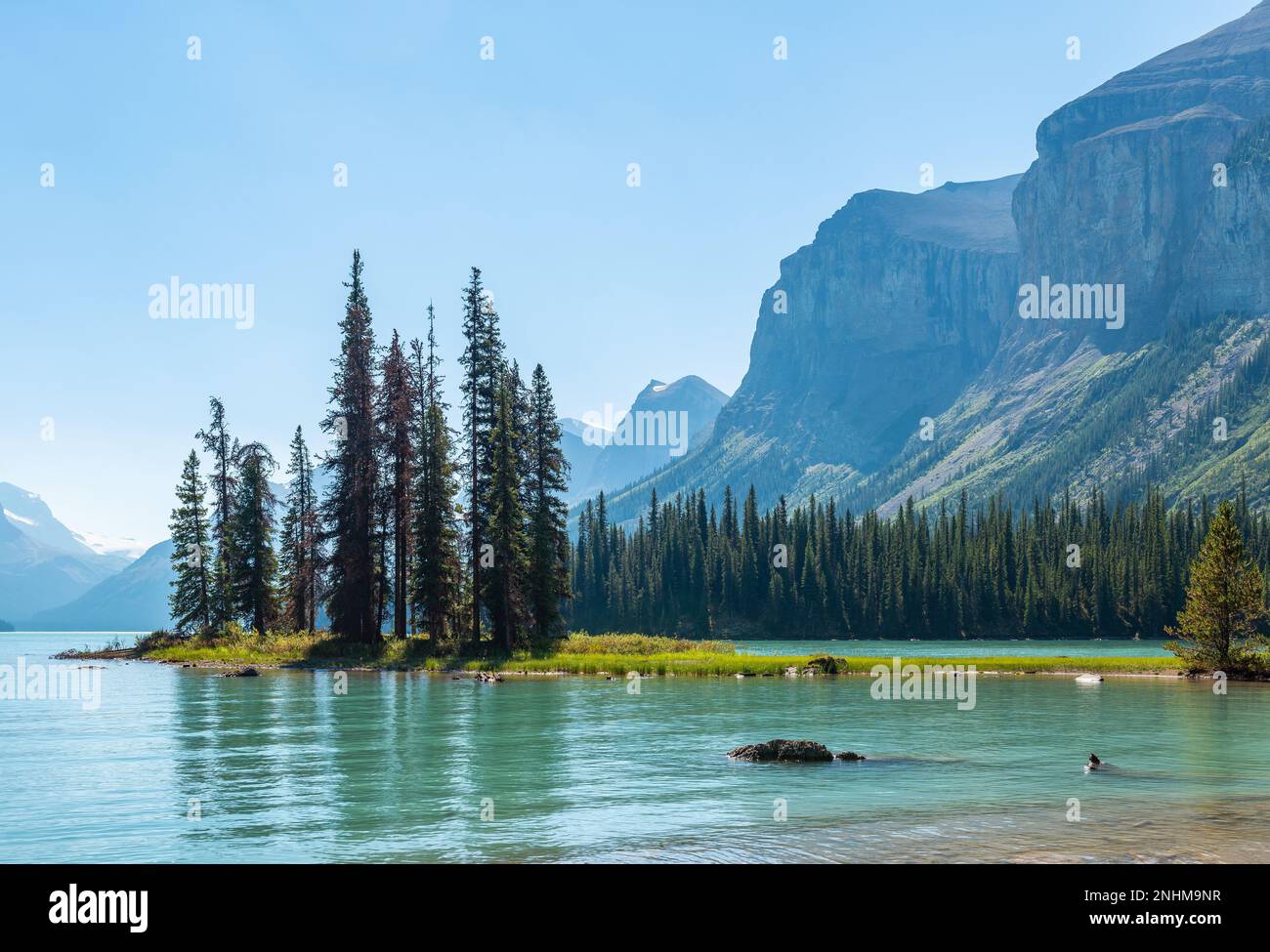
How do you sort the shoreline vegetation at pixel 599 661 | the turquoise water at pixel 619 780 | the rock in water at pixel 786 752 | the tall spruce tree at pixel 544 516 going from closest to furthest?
the turquoise water at pixel 619 780
the rock in water at pixel 786 752
the shoreline vegetation at pixel 599 661
the tall spruce tree at pixel 544 516

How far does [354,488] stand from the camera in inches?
3150

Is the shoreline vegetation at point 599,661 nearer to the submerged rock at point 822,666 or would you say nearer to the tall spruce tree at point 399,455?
the submerged rock at point 822,666

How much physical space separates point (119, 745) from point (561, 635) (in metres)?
43.4

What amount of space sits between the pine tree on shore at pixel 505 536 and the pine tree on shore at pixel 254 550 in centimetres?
2764

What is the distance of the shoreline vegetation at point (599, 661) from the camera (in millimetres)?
71875

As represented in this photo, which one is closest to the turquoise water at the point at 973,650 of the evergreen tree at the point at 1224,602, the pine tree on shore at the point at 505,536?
the evergreen tree at the point at 1224,602

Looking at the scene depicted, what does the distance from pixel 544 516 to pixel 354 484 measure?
1450 cm

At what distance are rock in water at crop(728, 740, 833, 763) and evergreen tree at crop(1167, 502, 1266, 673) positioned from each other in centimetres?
4107

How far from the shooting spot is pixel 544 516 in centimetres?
8038

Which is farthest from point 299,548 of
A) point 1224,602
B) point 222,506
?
point 1224,602

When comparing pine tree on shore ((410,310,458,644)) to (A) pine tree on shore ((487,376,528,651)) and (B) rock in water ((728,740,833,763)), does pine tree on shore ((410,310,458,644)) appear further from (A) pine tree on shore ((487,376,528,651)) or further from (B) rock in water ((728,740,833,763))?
(B) rock in water ((728,740,833,763))

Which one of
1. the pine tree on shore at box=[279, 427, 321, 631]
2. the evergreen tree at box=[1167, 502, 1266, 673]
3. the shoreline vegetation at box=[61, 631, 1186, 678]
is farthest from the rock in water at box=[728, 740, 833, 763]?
the pine tree on shore at box=[279, 427, 321, 631]
